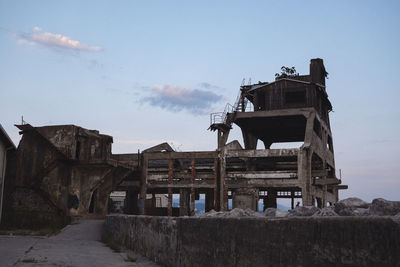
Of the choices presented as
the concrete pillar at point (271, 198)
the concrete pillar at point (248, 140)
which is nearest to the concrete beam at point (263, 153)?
the concrete pillar at point (248, 140)

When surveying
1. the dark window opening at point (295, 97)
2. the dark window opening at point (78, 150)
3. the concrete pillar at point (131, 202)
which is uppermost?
the dark window opening at point (295, 97)

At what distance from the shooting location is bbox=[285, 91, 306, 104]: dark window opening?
4281 cm

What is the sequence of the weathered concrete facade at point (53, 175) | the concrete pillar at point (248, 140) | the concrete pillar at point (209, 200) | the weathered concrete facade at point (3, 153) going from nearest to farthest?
the weathered concrete facade at point (3, 153) → the weathered concrete facade at point (53, 175) → the concrete pillar at point (248, 140) → the concrete pillar at point (209, 200)

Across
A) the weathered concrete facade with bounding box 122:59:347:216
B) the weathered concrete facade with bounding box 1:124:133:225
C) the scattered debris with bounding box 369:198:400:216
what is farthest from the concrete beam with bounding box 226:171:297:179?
the scattered debris with bounding box 369:198:400:216

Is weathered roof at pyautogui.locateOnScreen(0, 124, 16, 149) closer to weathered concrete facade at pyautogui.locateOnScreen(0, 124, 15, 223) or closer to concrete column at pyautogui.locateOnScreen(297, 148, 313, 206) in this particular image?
weathered concrete facade at pyautogui.locateOnScreen(0, 124, 15, 223)

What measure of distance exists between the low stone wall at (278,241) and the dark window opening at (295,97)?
1381 inches

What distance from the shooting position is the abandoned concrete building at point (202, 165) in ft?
87.8

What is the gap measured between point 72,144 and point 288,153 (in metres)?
18.6

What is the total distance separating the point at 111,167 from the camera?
29594 mm

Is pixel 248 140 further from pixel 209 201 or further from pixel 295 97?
pixel 209 201

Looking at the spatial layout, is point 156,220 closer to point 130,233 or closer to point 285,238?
point 130,233

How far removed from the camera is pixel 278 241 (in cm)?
496

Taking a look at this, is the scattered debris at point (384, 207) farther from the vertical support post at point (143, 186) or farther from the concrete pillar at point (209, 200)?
the concrete pillar at point (209, 200)

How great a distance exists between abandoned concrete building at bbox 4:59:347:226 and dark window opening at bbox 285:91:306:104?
0.33 ft
